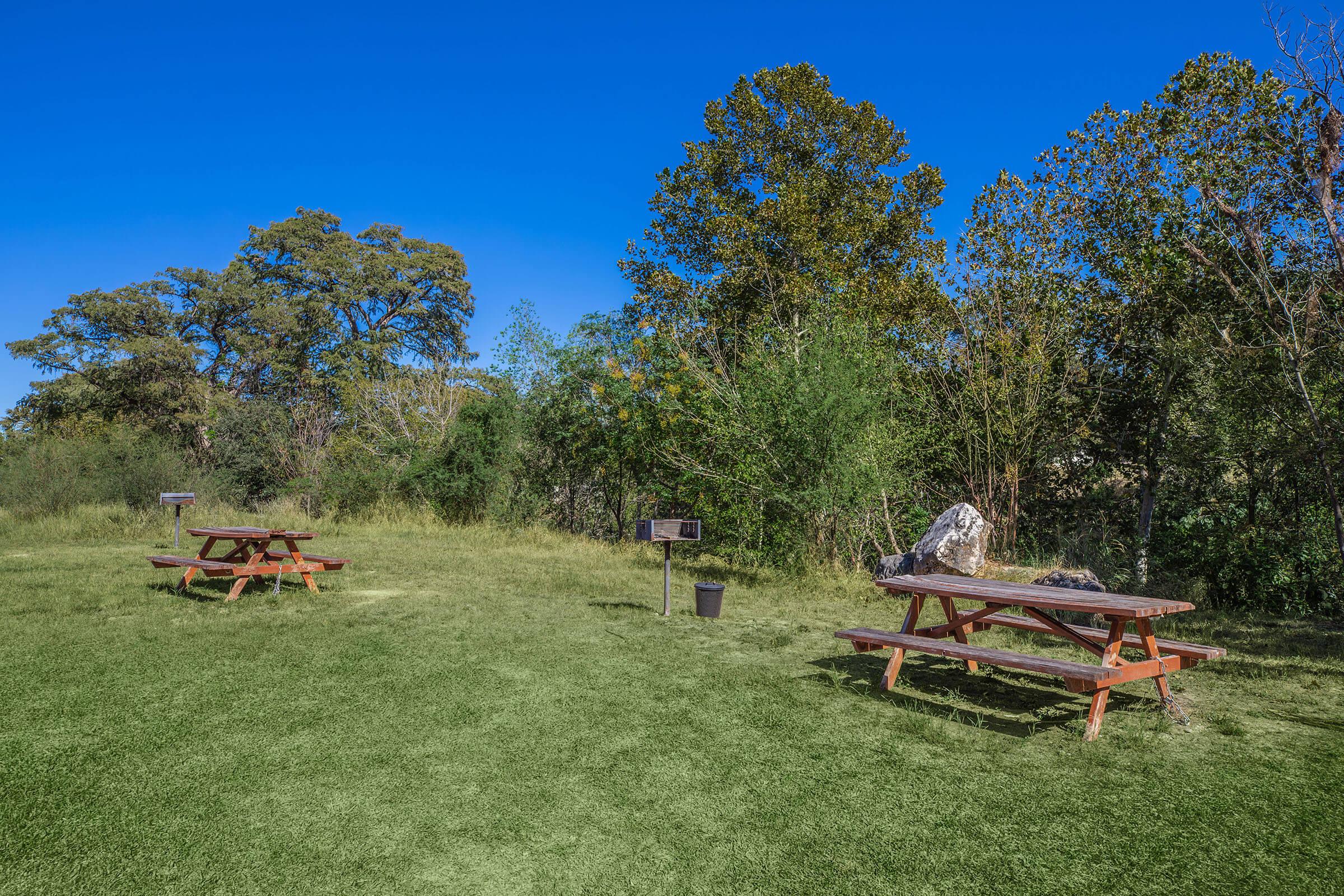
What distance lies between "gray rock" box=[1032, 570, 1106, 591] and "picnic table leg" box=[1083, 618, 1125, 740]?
3.49m

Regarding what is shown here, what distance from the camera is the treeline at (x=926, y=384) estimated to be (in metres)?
8.20

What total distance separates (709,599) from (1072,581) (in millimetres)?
→ 3556

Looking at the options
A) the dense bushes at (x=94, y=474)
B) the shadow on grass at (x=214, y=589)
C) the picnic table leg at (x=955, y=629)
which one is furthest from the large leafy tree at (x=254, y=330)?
the picnic table leg at (x=955, y=629)

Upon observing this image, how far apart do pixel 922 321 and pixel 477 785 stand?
10219mm

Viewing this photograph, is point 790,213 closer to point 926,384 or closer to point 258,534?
point 926,384

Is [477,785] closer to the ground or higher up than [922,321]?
closer to the ground

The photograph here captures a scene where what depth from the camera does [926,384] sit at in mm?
10742

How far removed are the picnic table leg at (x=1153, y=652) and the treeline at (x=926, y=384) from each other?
3663mm

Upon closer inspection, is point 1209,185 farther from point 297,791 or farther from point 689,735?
point 297,791

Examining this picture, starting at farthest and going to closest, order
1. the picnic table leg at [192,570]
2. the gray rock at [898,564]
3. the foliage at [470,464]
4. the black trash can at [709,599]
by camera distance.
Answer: the foliage at [470,464] → the gray rock at [898,564] → the picnic table leg at [192,570] → the black trash can at [709,599]

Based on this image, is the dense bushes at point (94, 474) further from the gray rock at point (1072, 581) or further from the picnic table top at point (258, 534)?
the gray rock at point (1072, 581)

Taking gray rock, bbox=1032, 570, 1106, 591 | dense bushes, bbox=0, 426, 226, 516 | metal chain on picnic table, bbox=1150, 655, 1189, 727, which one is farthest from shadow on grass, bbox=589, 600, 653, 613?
dense bushes, bbox=0, 426, 226, 516

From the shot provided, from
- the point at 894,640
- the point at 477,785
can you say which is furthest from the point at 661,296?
the point at 477,785

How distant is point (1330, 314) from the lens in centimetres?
844
